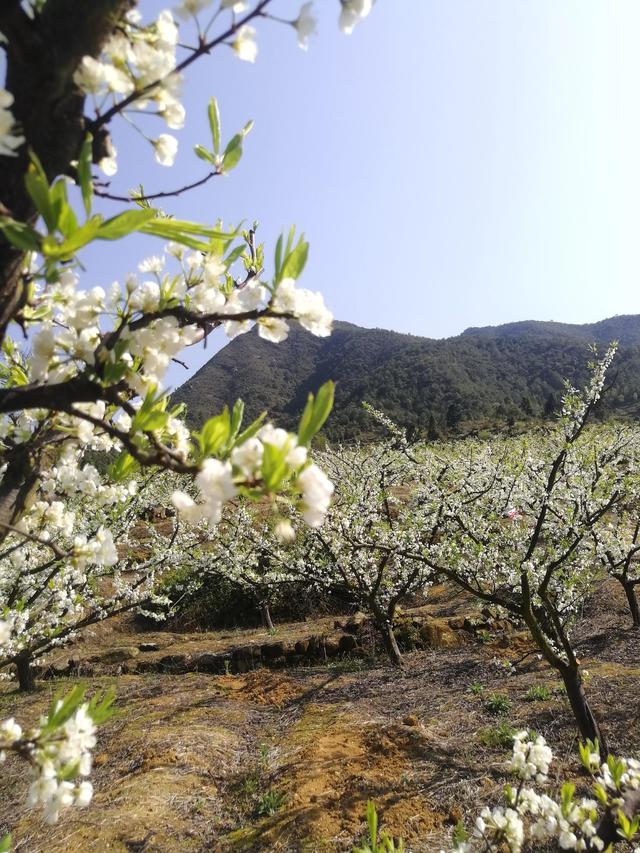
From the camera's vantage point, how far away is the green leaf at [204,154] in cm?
124

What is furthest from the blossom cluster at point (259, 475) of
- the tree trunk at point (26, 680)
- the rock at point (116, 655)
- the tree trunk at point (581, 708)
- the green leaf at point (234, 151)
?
the rock at point (116, 655)

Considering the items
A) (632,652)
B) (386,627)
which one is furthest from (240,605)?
(632,652)

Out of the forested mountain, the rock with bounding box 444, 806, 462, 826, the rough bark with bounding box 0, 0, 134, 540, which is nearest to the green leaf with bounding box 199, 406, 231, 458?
the rough bark with bounding box 0, 0, 134, 540

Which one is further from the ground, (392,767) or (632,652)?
(392,767)

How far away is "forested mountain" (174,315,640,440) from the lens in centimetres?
5631

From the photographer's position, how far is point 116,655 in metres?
11.1

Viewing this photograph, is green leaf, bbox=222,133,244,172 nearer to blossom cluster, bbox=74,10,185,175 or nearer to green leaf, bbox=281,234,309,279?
blossom cluster, bbox=74,10,185,175

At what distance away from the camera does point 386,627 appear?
859cm

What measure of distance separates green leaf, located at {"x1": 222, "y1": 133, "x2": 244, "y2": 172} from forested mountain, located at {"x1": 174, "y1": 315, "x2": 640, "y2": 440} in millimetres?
44300

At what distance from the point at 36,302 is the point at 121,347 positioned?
0.35 metres

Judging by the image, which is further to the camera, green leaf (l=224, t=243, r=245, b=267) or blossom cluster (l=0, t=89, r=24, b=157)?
green leaf (l=224, t=243, r=245, b=267)

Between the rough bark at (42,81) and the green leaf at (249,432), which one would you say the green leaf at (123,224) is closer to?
the rough bark at (42,81)

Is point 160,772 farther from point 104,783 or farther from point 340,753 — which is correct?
point 340,753

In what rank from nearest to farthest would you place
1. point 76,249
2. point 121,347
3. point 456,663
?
1. point 76,249
2. point 121,347
3. point 456,663
